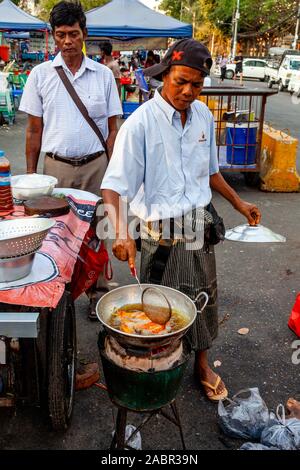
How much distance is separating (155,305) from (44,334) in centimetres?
74

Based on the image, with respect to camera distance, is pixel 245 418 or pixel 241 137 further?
pixel 241 137

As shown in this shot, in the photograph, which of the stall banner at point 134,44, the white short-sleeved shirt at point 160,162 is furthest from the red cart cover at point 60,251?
the stall banner at point 134,44

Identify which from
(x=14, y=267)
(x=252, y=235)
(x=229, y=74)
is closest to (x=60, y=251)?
(x=14, y=267)

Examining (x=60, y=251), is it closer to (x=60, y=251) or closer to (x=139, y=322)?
(x=60, y=251)

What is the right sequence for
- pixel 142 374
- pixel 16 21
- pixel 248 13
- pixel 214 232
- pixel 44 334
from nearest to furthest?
pixel 142 374, pixel 44 334, pixel 214 232, pixel 16 21, pixel 248 13

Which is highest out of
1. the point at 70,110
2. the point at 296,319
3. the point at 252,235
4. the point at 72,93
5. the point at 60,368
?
the point at 72,93

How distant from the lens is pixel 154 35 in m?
11.0

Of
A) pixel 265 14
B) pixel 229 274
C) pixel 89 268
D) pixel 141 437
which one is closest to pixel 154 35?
pixel 229 274

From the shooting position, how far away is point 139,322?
211 centimetres

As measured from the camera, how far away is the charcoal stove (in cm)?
196

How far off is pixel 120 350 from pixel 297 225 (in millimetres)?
4666

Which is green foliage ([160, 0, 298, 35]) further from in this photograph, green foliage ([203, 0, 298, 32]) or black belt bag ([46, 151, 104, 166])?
black belt bag ([46, 151, 104, 166])

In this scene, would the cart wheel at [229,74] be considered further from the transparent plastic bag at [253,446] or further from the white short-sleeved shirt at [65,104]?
the transparent plastic bag at [253,446]
